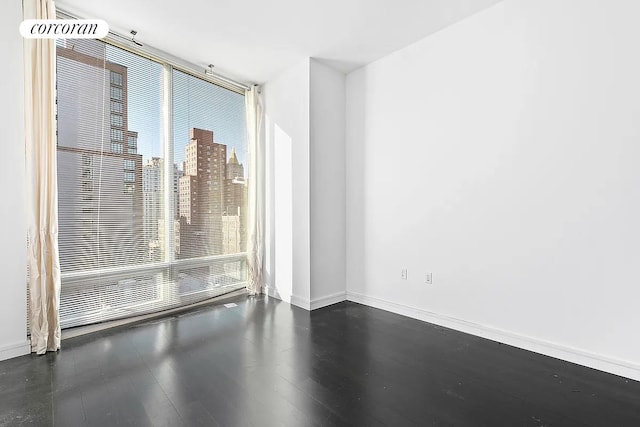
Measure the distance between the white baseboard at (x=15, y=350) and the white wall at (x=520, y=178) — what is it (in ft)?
10.5

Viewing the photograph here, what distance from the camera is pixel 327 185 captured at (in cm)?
378

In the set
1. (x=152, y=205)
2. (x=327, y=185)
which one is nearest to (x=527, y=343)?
(x=327, y=185)

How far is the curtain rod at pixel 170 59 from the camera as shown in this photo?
295 cm

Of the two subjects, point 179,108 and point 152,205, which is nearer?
point 152,205

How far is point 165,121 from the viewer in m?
3.41

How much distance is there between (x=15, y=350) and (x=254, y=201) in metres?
2.62

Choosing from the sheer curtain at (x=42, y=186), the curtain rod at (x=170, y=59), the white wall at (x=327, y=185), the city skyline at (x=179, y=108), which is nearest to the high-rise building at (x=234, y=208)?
the city skyline at (x=179, y=108)

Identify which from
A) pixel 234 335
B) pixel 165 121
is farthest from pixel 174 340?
pixel 165 121

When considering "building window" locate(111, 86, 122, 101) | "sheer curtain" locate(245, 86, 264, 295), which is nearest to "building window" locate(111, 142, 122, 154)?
"building window" locate(111, 86, 122, 101)

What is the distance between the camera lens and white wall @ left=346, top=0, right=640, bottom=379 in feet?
6.95

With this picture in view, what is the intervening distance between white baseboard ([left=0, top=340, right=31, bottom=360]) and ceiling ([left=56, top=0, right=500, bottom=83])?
2.76 m

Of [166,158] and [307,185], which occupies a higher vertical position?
[166,158]

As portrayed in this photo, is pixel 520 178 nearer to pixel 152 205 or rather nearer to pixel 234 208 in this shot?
pixel 234 208

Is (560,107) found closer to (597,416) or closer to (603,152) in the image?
(603,152)
